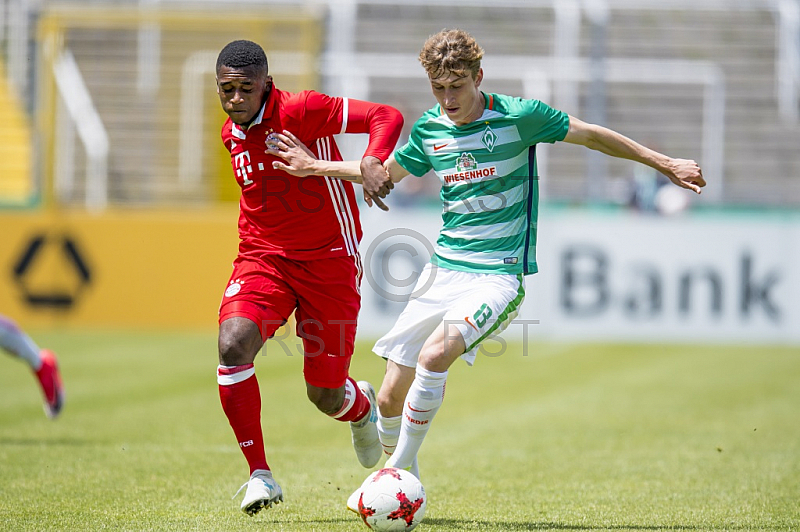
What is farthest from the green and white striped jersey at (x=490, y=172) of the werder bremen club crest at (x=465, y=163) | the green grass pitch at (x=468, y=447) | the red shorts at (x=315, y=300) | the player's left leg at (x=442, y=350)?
the green grass pitch at (x=468, y=447)

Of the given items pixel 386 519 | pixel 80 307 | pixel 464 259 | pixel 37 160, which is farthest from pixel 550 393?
pixel 37 160

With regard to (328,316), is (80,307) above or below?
below

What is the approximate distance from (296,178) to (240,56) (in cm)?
75

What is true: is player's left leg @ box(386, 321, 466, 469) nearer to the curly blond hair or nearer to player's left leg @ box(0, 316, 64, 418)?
the curly blond hair

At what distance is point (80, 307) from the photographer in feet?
50.7

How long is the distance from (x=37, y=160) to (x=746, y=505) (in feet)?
44.4

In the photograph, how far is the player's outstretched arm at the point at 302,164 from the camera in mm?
5516

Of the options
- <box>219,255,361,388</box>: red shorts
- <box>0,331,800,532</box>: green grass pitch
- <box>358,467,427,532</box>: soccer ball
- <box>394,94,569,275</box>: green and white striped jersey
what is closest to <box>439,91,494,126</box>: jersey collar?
<box>394,94,569,275</box>: green and white striped jersey

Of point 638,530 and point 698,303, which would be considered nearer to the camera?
point 638,530

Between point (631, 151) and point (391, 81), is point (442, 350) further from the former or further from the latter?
point (391, 81)

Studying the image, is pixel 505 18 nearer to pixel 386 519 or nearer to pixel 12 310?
pixel 12 310

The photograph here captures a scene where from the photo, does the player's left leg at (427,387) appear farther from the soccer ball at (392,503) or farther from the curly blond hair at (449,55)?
the curly blond hair at (449,55)

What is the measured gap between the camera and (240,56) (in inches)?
215

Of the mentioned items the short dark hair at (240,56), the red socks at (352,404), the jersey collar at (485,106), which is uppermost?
the short dark hair at (240,56)
